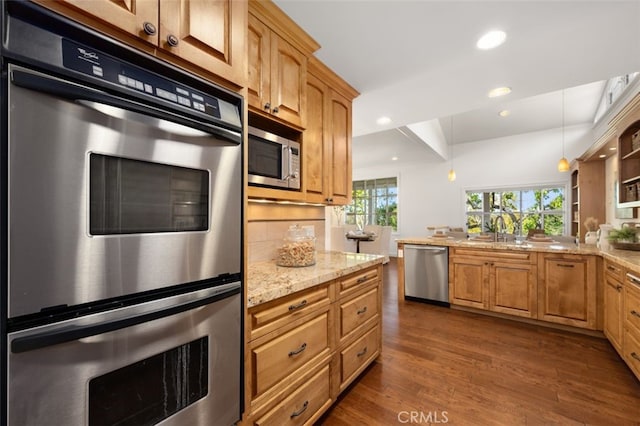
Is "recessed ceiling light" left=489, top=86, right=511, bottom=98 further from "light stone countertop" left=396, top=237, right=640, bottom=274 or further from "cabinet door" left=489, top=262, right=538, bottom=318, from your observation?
"cabinet door" left=489, top=262, right=538, bottom=318

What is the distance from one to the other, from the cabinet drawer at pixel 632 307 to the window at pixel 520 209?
4408 mm

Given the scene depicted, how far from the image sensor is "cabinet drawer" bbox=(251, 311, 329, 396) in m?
1.22

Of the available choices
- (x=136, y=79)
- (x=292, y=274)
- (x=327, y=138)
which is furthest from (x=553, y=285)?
(x=136, y=79)

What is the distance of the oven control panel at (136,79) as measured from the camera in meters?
0.71

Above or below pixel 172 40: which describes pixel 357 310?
below

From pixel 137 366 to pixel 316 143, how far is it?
1.64 metres

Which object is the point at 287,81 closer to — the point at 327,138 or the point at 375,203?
the point at 327,138

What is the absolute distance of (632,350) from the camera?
6.72 ft

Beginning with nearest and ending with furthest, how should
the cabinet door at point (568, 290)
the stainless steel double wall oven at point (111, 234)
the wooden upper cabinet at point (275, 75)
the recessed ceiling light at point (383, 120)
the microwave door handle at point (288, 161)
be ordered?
the stainless steel double wall oven at point (111, 234) < the wooden upper cabinet at point (275, 75) < the microwave door handle at point (288, 161) < the cabinet door at point (568, 290) < the recessed ceiling light at point (383, 120)

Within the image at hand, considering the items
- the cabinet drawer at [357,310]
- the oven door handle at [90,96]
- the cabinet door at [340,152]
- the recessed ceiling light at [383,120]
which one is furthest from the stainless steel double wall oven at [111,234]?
the recessed ceiling light at [383,120]

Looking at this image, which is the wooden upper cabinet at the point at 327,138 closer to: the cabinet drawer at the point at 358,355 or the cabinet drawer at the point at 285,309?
the cabinet drawer at the point at 285,309

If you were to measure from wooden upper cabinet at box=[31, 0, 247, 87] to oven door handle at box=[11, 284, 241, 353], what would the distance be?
793 mm

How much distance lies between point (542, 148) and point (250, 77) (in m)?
7.39

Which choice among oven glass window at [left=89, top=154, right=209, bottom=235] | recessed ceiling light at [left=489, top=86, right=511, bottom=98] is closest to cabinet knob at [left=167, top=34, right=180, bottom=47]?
oven glass window at [left=89, top=154, right=209, bottom=235]
